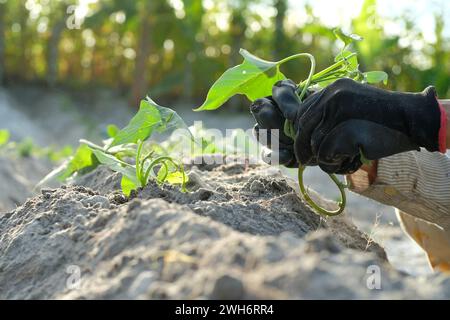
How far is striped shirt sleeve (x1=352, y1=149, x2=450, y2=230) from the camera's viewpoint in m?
2.01

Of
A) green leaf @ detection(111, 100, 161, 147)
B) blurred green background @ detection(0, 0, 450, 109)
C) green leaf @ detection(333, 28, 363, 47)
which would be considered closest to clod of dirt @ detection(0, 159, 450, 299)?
green leaf @ detection(111, 100, 161, 147)

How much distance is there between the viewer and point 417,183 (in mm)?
2033

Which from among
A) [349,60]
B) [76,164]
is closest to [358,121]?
[349,60]

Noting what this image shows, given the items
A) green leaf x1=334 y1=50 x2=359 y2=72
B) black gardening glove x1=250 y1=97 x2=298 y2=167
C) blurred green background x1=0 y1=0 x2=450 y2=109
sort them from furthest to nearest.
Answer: blurred green background x1=0 y1=0 x2=450 y2=109 < green leaf x1=334 y1=50 x2=359 y2=72 < black gardening glove x1=250 y1=97 x2=298 y2=167

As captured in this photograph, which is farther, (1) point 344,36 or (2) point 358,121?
(1) point 344,36

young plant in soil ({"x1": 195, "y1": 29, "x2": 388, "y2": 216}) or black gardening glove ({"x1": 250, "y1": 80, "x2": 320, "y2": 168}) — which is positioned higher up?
young plant in soil ({"x1": 195, "y1": 29, "x2": 388, "y2": 216})

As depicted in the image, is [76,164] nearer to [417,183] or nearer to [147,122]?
[147,122]

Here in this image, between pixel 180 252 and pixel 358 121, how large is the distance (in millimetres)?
647

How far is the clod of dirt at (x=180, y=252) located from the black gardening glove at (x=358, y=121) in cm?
21

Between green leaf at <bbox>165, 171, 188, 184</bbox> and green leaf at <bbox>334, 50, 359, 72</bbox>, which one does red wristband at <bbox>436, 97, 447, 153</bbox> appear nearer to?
green leaf at <bbox>334, 50, 359, 72</bbox>

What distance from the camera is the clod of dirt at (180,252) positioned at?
91 cm

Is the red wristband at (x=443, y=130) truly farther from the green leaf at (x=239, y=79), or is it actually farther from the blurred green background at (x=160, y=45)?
the blurred green background at (x=160, y=45)

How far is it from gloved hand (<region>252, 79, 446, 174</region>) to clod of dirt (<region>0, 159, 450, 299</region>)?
0.66ft

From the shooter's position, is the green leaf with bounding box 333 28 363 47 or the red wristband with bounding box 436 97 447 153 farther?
the green leaf with bounding box 333 28 363 47
